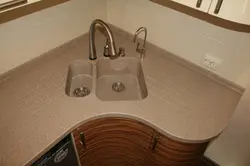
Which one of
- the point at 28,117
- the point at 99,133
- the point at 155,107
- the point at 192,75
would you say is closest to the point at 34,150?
the point at 28,117

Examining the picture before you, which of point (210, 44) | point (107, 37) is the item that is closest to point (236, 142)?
point (210, 44)

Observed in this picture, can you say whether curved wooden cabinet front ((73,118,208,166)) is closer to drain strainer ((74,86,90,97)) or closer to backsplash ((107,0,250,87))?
drain strainer ((74,86,90,97))

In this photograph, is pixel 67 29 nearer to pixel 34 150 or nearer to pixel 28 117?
pixel 28 117

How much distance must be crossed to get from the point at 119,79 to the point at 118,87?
0.28 feet

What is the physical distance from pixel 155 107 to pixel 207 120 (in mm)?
266

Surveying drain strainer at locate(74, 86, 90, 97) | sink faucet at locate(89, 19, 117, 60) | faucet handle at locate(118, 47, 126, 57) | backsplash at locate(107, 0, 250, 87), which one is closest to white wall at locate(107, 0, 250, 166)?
backsplash at locate(107, 0, 250, 87)

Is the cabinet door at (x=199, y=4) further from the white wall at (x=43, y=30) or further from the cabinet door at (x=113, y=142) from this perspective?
the white wall at (x=43, y=30)

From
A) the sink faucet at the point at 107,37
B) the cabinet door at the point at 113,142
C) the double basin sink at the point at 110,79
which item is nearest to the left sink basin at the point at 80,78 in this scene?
the double basin sink at the point at 110,79

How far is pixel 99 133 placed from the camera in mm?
1116

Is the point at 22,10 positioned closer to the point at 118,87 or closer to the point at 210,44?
the point at 118,87

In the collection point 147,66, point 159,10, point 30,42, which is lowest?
point 147,66

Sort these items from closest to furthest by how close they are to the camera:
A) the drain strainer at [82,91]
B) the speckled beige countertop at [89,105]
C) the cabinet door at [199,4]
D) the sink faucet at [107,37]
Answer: the cabinet door at [199,4]
the speckled beige countertop at [89,105]
the sink faucet at [107,37]
the drain strainer at [82,91]

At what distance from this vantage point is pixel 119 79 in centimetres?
146

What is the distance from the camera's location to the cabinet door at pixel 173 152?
3.27 feet
